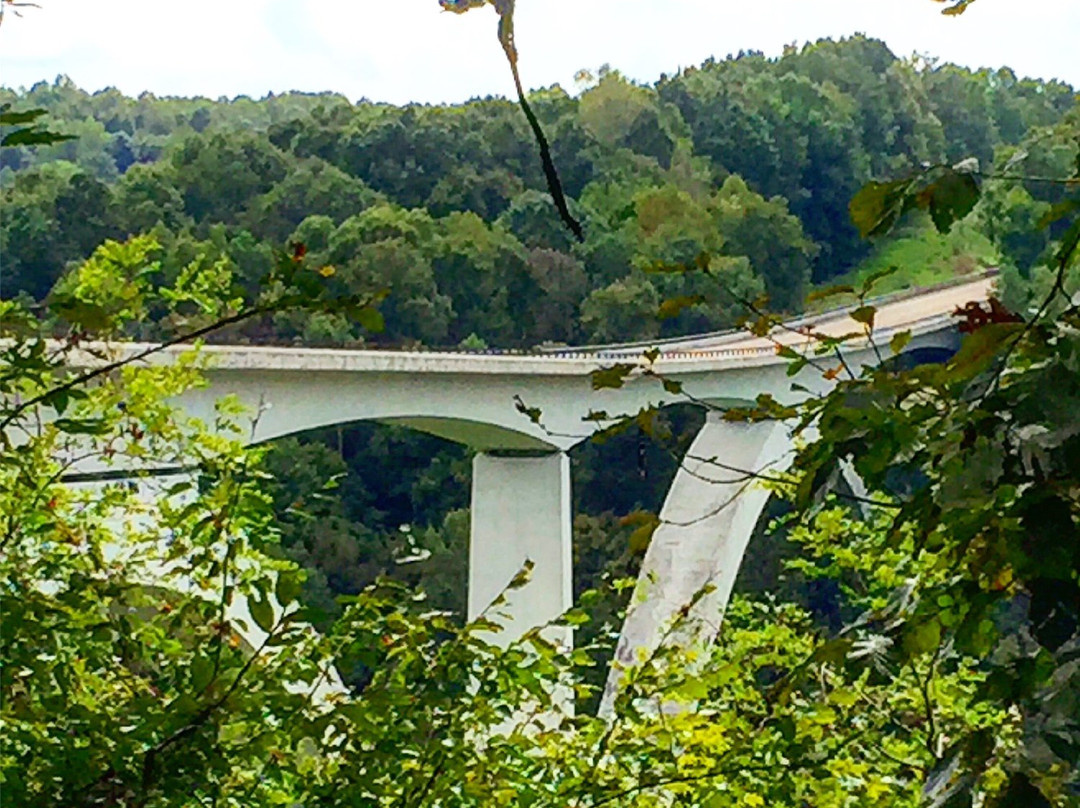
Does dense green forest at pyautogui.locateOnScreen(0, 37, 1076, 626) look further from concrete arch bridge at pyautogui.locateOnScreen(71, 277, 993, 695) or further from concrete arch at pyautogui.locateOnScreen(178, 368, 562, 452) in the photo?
concrete arch at pyautogui.locateOnScreen(178, 368, 562, 452)

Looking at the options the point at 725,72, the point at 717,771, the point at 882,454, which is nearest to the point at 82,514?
the point at 717,771

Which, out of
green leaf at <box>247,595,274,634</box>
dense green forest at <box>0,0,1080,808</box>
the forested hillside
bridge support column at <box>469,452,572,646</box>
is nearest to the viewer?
dense green forest at <box>0,0,1080,808</box>

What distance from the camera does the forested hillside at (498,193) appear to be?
11.9 m

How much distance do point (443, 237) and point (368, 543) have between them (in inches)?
125

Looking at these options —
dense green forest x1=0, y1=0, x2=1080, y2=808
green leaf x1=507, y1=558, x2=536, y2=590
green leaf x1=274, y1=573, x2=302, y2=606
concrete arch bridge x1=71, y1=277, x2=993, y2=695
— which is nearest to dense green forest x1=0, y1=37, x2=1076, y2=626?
concrete arch bridge x1=71, y1=277, x2=993, y2=695

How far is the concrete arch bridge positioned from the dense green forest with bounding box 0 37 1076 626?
1.91ft

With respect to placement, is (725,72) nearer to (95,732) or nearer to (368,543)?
(368,543)

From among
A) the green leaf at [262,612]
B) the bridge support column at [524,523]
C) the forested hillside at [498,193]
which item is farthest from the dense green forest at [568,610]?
the forested hillside at [498,193]

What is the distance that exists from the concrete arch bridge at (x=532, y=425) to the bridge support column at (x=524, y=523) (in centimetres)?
1

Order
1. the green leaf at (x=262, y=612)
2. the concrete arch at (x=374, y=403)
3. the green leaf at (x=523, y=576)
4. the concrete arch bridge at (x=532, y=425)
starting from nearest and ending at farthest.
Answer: the green leaf at (x=262, y=612) < the green leaf at (x=523, y=576) < the concrete arch at (x=374, y=403) < the concrete arch bridge at (x=532, y=425)

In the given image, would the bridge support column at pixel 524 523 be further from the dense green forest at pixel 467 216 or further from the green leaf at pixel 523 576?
the green leaf at pixel 523 576

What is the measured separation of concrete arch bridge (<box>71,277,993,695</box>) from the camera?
8367mm

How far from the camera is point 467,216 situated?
1395 centimetres

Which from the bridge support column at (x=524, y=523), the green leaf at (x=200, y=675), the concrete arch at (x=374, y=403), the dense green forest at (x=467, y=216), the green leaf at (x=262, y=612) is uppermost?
the dense green forest at (x=467, y=216)
